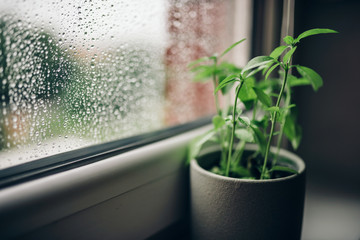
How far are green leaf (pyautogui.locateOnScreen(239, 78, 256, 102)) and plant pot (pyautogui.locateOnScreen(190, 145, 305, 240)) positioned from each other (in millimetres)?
150

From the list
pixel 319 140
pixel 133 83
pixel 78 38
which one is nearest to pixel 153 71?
pixel 133 83

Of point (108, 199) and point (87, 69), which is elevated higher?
point (87, 69)

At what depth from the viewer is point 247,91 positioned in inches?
18.6

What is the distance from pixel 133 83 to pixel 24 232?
1.24 feet

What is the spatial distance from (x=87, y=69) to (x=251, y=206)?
0.40 metres

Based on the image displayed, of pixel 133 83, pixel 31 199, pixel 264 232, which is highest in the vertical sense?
pixel 133 83

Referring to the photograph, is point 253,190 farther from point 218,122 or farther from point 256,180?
point 218,122

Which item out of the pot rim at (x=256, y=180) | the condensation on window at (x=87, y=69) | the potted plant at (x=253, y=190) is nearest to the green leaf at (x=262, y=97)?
the potted plant at (x=253, y=190)

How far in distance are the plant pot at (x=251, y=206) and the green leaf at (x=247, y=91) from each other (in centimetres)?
15

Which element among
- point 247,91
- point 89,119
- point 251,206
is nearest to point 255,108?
point 247,91

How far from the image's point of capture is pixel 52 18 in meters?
0.45

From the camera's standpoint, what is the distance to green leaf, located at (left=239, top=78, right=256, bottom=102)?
47cm

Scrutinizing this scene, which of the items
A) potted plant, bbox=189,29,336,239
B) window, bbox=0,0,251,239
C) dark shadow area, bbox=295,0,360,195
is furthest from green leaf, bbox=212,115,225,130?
dark shadow area, bbox=295,0,360,195

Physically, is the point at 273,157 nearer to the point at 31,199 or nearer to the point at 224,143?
the point at 224,143
